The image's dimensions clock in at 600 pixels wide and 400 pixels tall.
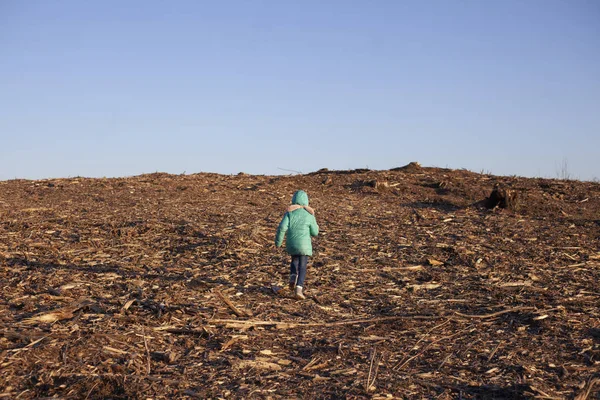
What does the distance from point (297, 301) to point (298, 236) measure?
1.03 meters

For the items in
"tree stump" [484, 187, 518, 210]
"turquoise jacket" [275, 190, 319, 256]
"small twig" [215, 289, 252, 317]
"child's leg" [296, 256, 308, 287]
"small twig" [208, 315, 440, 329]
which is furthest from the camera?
"tree stump" [484, 187, 518, 210]

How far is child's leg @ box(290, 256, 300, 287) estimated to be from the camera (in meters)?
9.09

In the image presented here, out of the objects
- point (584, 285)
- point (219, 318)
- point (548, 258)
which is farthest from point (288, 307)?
point (548, 258)

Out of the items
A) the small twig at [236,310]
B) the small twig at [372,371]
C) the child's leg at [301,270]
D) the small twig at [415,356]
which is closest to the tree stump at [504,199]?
the child's leg at [301,270]

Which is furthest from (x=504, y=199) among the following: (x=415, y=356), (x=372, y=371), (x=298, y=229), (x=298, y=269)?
(x=372, y=371)

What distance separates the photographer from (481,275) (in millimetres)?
10086

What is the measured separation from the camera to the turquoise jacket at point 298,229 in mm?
9188

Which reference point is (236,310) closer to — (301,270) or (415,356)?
(301,270)

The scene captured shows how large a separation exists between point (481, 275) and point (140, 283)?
5265 millimetres

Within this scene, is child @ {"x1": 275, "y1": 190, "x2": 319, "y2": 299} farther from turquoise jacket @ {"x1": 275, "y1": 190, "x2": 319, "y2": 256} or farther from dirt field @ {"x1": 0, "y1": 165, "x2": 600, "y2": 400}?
dirt field @ {"x1": 0, "y1": 165, "x2": 600, "y2": 400}

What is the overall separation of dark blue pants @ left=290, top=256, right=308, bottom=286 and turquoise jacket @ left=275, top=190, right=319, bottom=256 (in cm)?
8

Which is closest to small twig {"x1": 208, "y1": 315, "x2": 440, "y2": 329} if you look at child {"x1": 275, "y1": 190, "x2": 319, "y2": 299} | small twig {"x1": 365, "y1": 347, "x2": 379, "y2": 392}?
small twig {"x1": 365, "y1": 347, "x2": 379, "y2": 392}

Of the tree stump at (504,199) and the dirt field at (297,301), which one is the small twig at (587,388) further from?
the tree stump at (504,199)

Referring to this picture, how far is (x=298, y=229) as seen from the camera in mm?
9367
